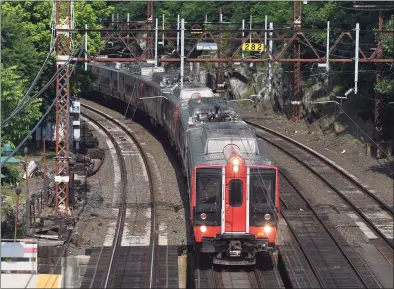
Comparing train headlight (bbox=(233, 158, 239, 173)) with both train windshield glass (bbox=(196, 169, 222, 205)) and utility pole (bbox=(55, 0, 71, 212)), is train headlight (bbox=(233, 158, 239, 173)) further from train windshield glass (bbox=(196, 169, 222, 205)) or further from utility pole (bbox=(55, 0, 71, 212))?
utility pole (bbox=(55, 0, 71, 212))

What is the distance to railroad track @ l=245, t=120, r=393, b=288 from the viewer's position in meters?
16.6

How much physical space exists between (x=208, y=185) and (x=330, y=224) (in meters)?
5.25

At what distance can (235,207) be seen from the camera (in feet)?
56.7

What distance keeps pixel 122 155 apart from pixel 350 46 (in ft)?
33.8

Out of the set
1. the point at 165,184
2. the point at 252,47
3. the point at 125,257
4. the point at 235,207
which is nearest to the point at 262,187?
the point at 235,207

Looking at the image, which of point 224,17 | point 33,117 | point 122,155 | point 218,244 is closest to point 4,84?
point 33,117

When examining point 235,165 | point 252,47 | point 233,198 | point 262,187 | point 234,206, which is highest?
point 252,47

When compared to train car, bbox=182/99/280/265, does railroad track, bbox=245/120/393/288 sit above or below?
below

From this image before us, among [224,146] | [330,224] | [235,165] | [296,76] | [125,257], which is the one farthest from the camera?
[296,76]

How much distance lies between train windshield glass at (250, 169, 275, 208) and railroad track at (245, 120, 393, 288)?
1796mm

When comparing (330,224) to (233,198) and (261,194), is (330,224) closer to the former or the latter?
(261,194)

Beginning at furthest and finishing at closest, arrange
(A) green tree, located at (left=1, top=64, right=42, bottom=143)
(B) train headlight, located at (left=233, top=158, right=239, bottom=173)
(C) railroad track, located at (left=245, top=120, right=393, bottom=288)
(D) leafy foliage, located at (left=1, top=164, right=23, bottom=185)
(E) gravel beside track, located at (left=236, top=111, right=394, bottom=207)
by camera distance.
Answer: (A) green tree, located at (left=1, top=64, right=42, bottom=143) < (D) leafy foliage, located at (left=1, top=164, right=23, bottom=185) < (B) train headlight, located at (left=233, top=158, right=239, bottom=173) < (C) railroad track, located at (left=245, top=120, right=393, bottom=288) < (E) gravel beside track, located at (left=236, top=111, right=394, bottom=207)

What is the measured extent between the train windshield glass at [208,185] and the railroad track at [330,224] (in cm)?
261

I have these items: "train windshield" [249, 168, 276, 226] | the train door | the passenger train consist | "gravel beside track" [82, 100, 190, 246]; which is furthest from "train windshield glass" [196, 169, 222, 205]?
"gravel beside track" [82, 100, 190, 246]
